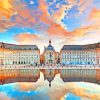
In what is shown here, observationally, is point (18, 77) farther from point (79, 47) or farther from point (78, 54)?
point (78, 54)

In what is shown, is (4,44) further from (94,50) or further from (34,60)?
(94,50)

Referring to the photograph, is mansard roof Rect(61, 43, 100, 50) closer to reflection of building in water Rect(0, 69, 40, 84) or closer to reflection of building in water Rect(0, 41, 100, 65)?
reflection of building in water Rect(0, 41, 100, 65)

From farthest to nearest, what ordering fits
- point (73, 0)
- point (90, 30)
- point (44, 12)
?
point (90, 30), point (44, 12), point (73, 0)

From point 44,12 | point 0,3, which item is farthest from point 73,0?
point 0,3

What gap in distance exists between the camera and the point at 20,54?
49062mm

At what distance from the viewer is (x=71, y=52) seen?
50.4 meters

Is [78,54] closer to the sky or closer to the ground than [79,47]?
closer to the ground

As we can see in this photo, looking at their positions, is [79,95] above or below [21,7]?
below

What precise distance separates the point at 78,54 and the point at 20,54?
11.5 m

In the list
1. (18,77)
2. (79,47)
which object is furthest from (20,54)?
(18,77)

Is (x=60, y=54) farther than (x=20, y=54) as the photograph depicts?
Yes

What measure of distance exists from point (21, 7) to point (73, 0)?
4.49 metres

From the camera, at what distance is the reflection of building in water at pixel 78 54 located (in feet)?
162

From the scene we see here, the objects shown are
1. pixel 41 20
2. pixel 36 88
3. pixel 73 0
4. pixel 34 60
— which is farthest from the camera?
pixel 34 60
